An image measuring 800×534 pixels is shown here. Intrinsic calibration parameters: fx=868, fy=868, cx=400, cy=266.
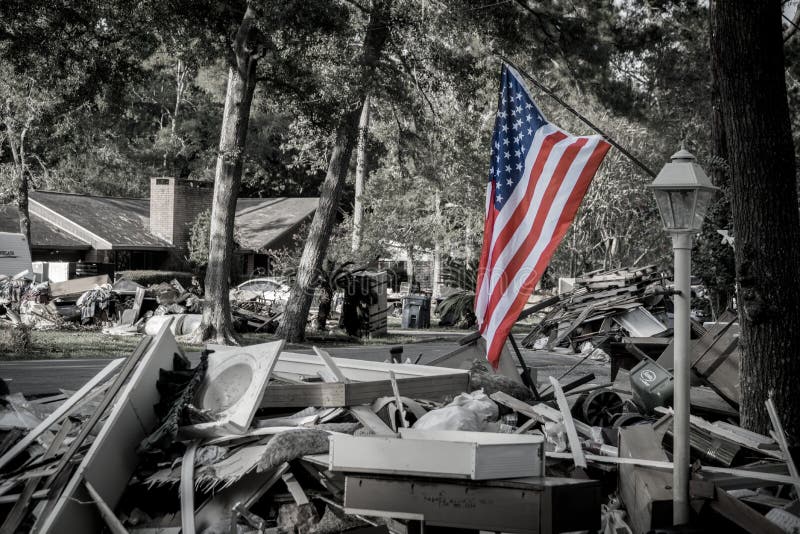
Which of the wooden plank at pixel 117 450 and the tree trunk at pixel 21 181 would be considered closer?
the wooden plank at pixel 117 450

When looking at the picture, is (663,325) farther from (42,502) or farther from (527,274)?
(42,502)

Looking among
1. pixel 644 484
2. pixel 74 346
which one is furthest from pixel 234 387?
pixel 74 346

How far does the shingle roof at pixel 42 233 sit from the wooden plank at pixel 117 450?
31.3 metres

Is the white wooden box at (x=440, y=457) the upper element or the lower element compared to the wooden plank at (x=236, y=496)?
upper

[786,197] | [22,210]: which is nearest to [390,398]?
[786,197]

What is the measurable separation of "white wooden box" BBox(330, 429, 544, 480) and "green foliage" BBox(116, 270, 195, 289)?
2801 centimetres

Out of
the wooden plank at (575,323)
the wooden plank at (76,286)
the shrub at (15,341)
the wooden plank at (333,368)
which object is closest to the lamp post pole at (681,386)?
the wooden plank at (333,368)

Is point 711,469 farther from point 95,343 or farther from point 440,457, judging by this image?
point 95,343

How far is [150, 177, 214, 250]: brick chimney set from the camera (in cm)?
3744

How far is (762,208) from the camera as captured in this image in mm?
7105

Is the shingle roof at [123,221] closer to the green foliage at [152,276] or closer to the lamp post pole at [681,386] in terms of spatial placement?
the green foliage at [152,276]

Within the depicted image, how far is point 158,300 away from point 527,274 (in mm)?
18312

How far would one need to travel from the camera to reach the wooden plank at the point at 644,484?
527 cm

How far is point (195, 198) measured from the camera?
38.2 metres
